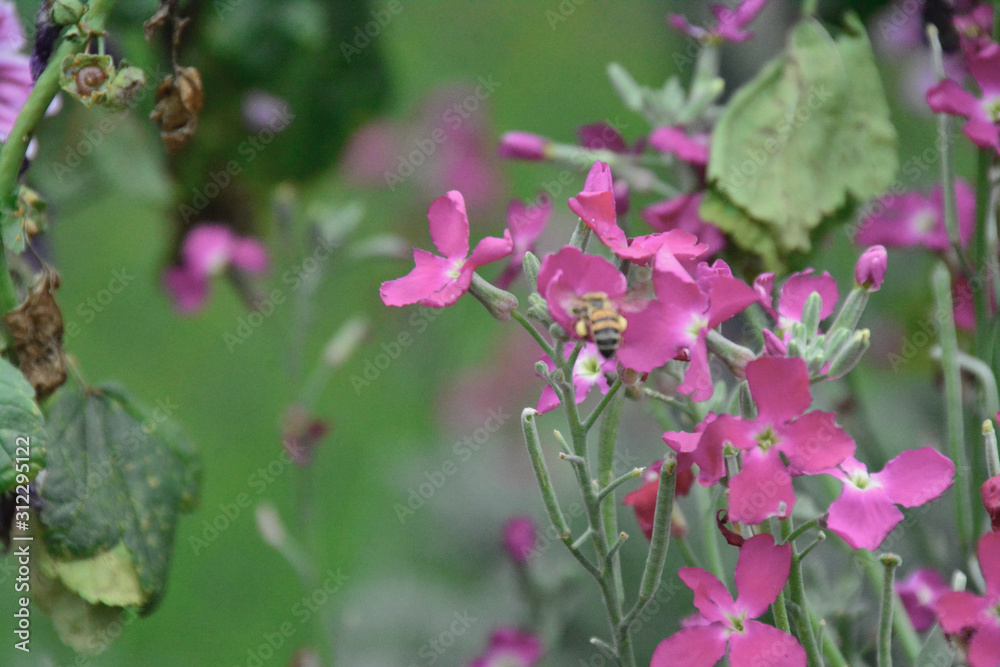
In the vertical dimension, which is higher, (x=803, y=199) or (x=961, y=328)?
(x=803, y=199)

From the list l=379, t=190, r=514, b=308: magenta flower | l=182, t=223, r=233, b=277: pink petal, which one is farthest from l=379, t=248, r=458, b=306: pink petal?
l=182, t=223, r=233, b=277: pink petal

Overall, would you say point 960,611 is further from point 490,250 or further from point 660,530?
point 490,250

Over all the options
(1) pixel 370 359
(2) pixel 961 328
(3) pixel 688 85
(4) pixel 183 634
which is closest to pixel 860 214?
(2) pixel 961 328

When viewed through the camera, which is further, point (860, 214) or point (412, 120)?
point (412, 120)

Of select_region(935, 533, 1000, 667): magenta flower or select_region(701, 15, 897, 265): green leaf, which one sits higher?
select_region(701, 15, 897, 265): green leaf

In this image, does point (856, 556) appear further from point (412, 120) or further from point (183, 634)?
point (412, 120)

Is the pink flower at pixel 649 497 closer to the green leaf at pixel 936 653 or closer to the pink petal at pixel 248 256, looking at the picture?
the green leaf at pixel 936 653

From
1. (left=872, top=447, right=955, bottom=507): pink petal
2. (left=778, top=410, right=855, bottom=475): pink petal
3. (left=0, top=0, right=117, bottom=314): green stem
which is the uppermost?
(left=0, top=0, right=117, bottom=314): green stem

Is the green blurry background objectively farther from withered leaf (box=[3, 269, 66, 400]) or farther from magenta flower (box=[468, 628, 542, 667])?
withered leaf (box=[3, 269, 66, 400])
